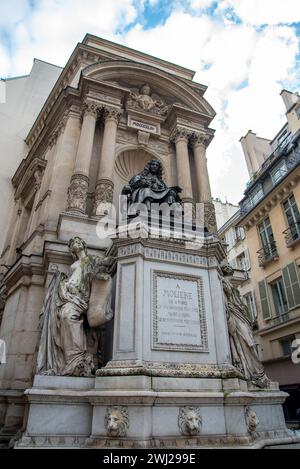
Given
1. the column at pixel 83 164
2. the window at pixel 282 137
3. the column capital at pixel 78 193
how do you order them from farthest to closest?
the window at pixel 282 137 < the column at pixel 83 164 < the column capital at pixel 78 193

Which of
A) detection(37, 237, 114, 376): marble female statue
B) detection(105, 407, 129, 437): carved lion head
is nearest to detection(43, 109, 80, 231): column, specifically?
detection(37, 237, 114, 376): marble female statue

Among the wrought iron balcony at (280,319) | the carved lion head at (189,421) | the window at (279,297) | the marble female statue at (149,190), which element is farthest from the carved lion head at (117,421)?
the window at (279,297)

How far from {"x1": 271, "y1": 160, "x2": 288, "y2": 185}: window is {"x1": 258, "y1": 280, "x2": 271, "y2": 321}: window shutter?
6393 millimetres

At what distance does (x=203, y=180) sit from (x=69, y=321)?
8114mm

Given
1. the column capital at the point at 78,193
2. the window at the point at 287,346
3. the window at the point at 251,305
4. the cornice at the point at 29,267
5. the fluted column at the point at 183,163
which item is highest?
the fluted column at the point at 183,163

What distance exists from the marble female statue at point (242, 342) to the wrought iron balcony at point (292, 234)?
12537mm

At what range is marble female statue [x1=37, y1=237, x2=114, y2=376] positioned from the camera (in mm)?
5105

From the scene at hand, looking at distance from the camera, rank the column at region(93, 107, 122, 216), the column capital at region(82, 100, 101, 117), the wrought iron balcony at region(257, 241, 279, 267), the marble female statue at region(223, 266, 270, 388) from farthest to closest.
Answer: the wrought iron balcony at region(257, 241, 279, 267), the column capital at region(82, 100, 101, 117), the column at region(93, 107, 122, 216), the marble female statue at region(223, 266, 270, 388)

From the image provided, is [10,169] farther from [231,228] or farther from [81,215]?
[231,228]

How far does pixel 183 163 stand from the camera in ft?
39.2

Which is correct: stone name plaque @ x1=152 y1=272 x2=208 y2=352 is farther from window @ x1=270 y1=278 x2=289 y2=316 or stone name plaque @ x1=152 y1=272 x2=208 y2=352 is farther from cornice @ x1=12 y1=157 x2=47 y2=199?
window @ x1=270 y1=278 x2=289 y2=316

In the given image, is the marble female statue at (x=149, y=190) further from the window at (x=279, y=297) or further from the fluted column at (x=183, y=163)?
the window at (x=279, y=297)

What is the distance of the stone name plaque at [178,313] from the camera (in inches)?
196

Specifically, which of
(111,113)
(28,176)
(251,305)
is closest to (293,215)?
(251,305)
